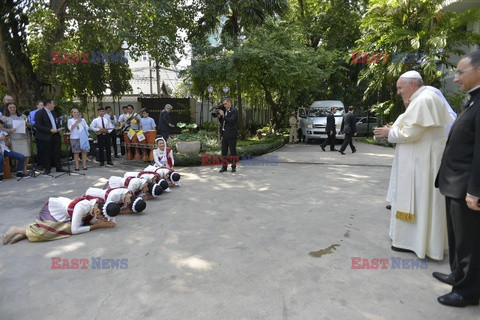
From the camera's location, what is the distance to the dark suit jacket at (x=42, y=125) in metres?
8.48

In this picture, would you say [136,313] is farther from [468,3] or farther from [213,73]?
[468,3]

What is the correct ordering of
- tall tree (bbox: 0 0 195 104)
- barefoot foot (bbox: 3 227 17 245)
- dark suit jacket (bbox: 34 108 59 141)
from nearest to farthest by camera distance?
barefoot foot (bbox: 3 227 17 245), dark suit jacket (bbox: 34 108 59 141), tall tree (bbox: 0 0 195 104)

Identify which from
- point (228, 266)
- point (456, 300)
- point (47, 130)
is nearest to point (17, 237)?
point (228, 266)

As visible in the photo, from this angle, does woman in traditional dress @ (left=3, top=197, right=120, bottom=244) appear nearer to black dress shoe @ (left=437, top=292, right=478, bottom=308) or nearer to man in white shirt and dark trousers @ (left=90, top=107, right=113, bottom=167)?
black dress shoe @ (left=437, top=292, right=478, bottom=308)

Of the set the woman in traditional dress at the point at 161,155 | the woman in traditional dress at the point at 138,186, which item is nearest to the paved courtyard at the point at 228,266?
the woman in traditional dress at the point at 138,186

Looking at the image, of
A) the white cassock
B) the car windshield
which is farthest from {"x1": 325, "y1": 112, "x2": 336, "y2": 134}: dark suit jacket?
the white cassock

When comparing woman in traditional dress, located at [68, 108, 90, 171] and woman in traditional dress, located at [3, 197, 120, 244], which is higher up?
woman in traditional dress, located at [68, 108, 90, 171]

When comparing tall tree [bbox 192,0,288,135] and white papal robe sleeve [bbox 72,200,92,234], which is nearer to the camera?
white papal robe sleeve [bbox 72,200,92,234]

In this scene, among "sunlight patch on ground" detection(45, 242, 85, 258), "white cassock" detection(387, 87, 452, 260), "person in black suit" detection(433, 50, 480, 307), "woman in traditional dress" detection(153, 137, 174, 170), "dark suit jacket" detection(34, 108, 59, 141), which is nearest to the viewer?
"person in black suit" detection(433, 50, 480, 307)

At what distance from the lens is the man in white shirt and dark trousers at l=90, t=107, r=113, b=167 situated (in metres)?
10.0

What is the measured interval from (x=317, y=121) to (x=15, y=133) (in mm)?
12476

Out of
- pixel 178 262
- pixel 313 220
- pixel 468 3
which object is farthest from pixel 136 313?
pixel 468 3

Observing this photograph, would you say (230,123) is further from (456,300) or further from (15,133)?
(456,300)

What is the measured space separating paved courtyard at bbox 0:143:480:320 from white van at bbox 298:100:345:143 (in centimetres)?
1000
